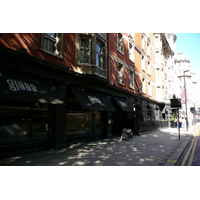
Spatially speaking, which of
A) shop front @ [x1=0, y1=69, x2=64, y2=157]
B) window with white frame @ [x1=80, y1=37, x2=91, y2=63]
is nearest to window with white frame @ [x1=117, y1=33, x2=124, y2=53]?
window with white frame @ [x1=80, y1=37, x2=91, y2=63]

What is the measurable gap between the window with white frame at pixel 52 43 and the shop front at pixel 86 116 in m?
2.48

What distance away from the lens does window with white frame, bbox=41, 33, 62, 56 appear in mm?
8453

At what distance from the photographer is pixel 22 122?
742cm

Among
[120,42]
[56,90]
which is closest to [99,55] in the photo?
[120,42]

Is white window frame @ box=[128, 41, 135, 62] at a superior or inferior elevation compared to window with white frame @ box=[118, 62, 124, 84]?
superior

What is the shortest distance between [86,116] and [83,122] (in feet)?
1.79

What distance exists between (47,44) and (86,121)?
232 inches

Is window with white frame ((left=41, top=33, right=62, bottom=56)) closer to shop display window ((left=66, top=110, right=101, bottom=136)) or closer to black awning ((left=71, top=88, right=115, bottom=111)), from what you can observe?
black awning ((left=71, top=88, right=115, bottom=111))

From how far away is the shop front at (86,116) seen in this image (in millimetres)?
9476

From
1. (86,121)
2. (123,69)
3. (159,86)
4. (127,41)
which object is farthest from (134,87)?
(159,86)

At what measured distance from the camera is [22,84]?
6539mm

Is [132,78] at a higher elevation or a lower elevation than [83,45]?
lower

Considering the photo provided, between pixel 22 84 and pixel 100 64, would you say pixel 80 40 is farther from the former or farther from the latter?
pixel 22 84

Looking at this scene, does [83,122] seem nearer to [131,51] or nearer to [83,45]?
[83,45]
